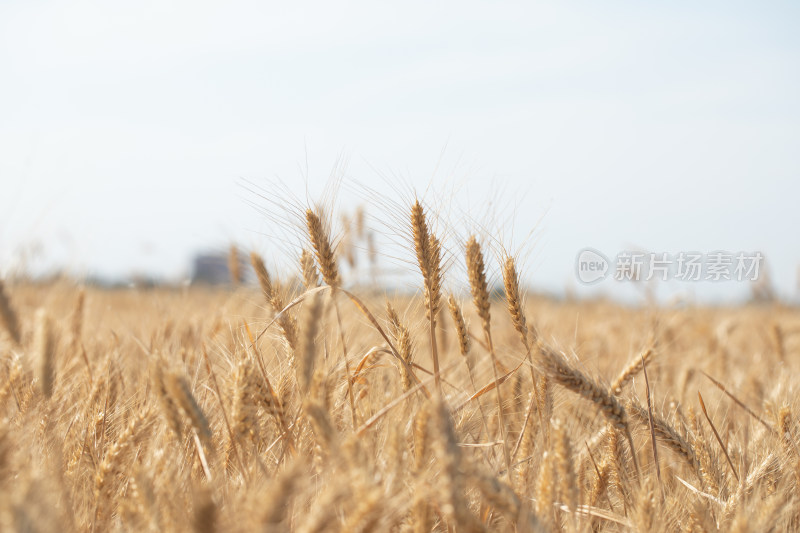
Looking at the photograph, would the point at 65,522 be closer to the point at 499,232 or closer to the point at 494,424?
the point at 499,232

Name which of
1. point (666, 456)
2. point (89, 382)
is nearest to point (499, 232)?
point (666, 456)

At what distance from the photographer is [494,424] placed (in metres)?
2.24

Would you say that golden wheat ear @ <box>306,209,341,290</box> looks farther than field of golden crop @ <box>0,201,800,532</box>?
Yes

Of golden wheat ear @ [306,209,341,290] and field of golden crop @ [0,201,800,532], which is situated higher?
golden wheat ear @ [306,209,341,290]

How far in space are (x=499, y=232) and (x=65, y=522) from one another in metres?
1.28

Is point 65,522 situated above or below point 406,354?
below

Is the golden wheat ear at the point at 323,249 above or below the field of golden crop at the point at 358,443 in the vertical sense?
above

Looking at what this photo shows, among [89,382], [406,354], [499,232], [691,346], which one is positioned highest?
[499,232]

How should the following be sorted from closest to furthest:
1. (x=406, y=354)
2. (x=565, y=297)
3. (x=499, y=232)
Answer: (x=406, y=354), (x=499, y=232), (x=565, y=297)

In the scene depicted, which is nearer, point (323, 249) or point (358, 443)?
point (358, 443)

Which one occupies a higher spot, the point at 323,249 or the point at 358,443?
the point at 323,249

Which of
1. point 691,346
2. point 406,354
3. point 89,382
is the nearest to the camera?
point 406,354

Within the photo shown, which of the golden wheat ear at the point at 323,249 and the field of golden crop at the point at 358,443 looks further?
the golden wheat ear at the point at 323,249

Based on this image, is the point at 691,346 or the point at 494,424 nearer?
the point at 494,424
